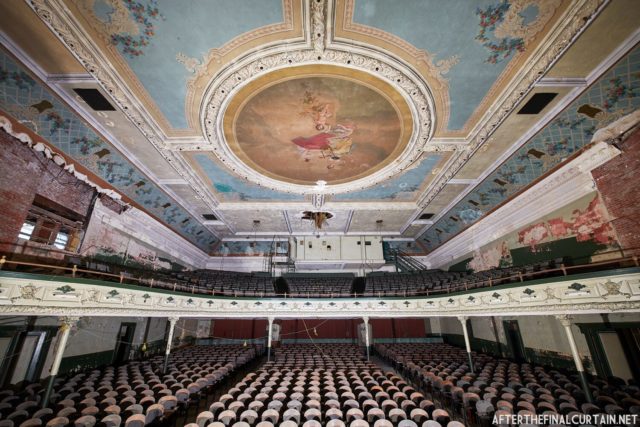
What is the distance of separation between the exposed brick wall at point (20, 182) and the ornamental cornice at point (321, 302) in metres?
1.77

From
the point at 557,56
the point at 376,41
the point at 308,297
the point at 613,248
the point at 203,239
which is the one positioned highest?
the point at 376,41

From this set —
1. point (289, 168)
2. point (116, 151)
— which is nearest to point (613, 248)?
point (289, 168)

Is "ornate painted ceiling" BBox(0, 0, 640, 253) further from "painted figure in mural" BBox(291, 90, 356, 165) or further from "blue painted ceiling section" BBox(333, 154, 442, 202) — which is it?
"blue painted ceiling section" BBox(333, 154, 442, 202)

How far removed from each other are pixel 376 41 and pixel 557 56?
485 centimetres

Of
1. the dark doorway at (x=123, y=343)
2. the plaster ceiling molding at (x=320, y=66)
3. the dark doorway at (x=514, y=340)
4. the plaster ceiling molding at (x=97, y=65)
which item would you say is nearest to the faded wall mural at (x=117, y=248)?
the dark doorway at (x=123, y=343)

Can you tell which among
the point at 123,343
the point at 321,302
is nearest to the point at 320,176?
the point at 321,302

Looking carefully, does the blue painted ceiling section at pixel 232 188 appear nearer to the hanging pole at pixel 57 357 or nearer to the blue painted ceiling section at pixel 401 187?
the blue painted ceiling section at pixel 401 187

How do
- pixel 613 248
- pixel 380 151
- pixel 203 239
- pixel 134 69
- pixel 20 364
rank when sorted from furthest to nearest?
pixel 203 239, pixel 380 151, pixel 20 364, pixel 613 248, pixel 134 69

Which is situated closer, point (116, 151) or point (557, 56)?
point (557, 56)

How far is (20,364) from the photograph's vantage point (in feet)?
31.7

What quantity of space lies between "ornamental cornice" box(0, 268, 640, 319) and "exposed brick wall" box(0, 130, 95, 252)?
1.77 metres

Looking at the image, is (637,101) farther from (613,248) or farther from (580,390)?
(580,390)

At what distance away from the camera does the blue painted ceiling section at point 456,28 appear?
6.45 metres

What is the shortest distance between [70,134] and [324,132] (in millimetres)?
9209
